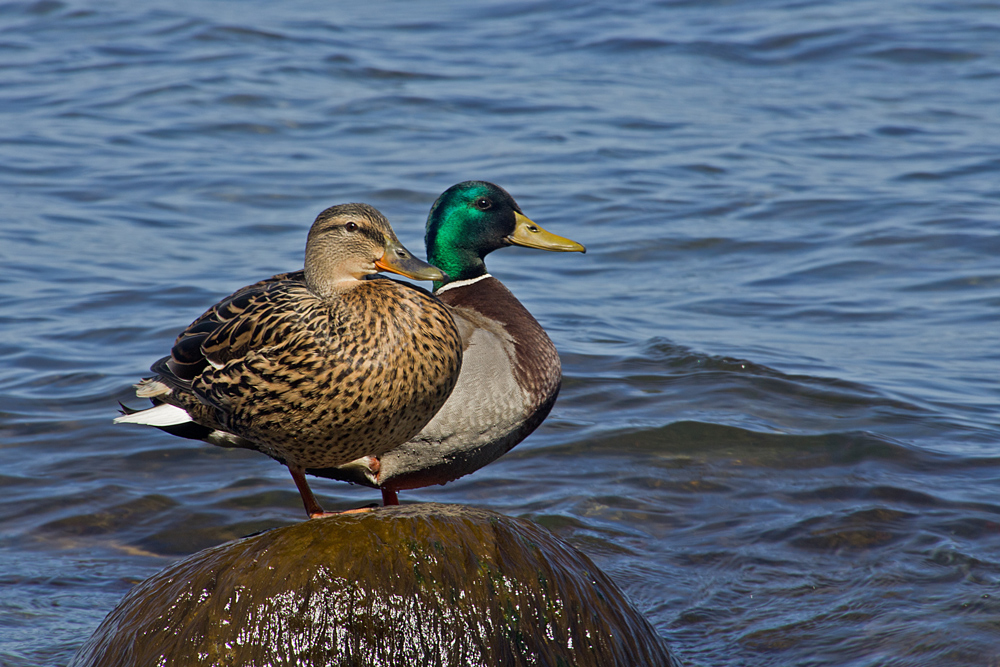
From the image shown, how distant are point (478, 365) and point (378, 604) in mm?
1413

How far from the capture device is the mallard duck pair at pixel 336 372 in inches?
131

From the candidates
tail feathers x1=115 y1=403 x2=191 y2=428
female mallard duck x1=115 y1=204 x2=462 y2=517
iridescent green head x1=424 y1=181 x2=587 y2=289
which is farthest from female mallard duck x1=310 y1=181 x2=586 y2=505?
tail feathers x1=115 y1=403 x2=191 y2=428

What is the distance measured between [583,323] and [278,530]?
4.30 meters

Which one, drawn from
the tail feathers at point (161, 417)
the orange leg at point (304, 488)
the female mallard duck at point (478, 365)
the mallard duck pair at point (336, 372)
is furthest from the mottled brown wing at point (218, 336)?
the female mallard duck at point (478, 365)

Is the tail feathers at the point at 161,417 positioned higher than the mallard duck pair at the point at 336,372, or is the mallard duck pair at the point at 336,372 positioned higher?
the mallard duck pair at the point at 336,372

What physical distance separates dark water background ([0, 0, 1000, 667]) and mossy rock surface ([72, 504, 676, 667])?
80 cm

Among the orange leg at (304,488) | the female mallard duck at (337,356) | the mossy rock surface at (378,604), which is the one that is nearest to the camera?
the mossy rock surface at (378,604)

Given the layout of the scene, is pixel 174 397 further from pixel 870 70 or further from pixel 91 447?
pixel 870 70

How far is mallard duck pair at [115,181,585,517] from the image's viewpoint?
3326 mm

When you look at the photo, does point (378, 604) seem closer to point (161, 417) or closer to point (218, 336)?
point (218, 336)

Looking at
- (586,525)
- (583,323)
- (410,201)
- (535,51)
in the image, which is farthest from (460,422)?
→ (535,51)

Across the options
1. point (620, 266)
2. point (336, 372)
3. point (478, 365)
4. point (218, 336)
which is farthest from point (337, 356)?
point (620, 266)

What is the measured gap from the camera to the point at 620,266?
8.34 meters

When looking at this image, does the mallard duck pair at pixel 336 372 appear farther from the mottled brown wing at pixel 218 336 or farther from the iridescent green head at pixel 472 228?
the iridescent green head at pixel 472 228
